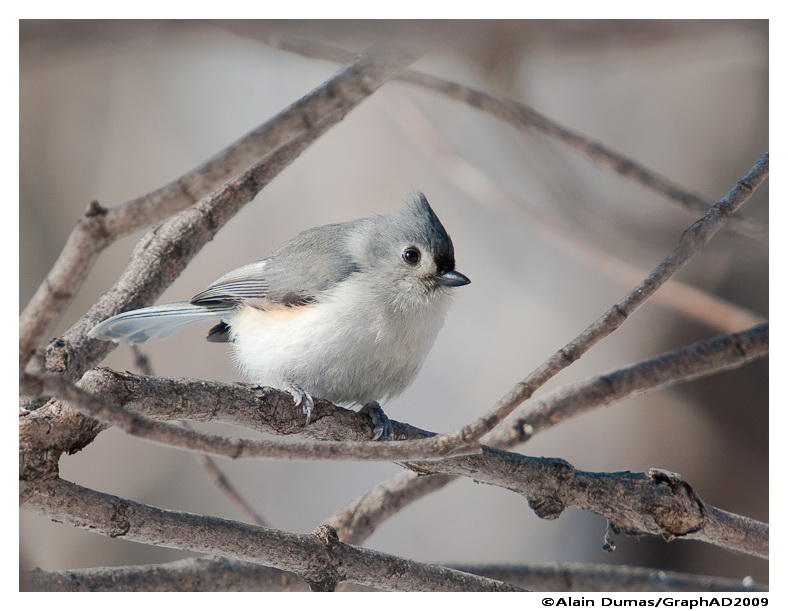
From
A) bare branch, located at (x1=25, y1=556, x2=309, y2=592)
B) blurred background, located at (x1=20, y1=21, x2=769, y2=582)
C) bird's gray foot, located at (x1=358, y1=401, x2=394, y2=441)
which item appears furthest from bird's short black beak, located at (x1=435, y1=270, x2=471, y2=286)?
bare branch, located at (x1=25, y1=556, x2=309, y2=592)

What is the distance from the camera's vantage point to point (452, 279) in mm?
1442

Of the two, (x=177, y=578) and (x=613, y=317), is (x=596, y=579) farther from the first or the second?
(x=177, y=578)

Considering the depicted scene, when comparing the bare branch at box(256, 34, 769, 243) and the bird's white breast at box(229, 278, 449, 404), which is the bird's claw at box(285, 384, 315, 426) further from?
the bare branch at box(256, 34, 769, 243)

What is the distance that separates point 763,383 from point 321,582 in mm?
1041

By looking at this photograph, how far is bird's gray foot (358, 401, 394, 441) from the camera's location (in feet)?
4.22

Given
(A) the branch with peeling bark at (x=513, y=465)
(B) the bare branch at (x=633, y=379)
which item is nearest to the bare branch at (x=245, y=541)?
(A) the branch with peeling bark at (x=513, y=465)

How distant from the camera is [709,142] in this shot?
1882mm

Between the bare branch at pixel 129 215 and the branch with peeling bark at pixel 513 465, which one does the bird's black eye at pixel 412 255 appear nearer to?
the branch with peeling bark at pixel 513 465

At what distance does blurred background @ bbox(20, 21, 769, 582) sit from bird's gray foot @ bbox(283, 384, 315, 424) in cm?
29

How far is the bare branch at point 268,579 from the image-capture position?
1273 mm

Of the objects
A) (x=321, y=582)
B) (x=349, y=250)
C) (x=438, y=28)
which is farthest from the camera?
(x=349, y=250)
